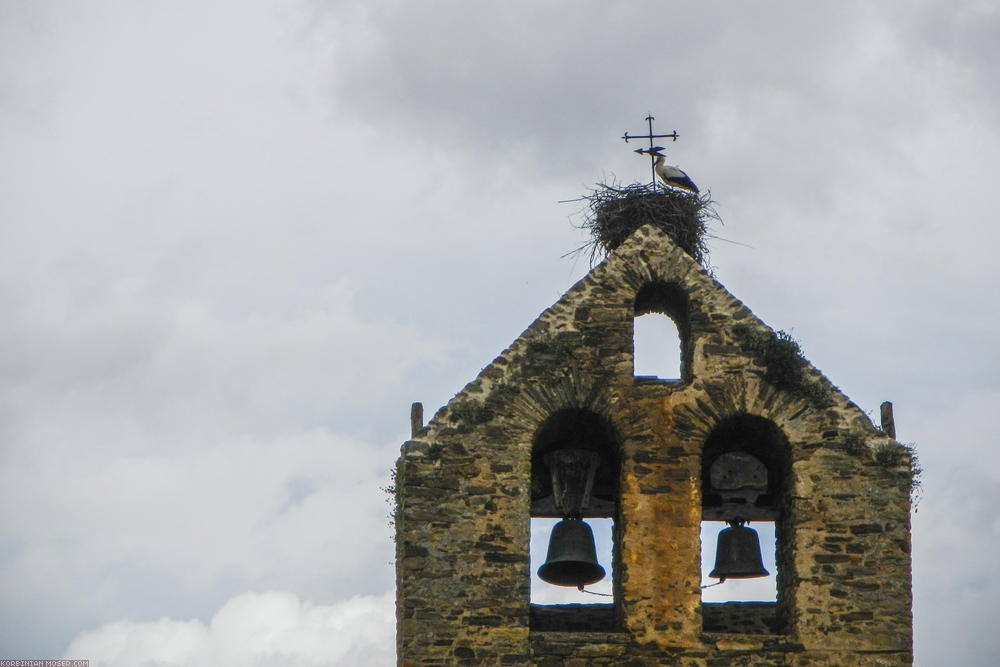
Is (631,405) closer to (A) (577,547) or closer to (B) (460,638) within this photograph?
(A) (577,547)

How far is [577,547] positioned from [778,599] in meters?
1.61

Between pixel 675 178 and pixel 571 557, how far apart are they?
12.9ft

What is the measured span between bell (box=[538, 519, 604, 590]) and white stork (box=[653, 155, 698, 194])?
139 inches

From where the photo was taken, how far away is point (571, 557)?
17.4 meters

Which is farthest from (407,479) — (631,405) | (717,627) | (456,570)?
(717,627)

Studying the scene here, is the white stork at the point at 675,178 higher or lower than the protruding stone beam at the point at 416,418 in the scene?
higher

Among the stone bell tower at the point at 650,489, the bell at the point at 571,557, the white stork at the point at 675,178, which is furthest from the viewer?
the white stork at the point at 675,178

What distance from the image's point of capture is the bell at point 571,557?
17.4 m

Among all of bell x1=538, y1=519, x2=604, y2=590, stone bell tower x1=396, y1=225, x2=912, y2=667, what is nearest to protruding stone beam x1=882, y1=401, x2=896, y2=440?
stone bell tower x1=396, y1=225, x2=912, y2=667

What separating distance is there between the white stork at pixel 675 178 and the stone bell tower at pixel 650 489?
1.67m

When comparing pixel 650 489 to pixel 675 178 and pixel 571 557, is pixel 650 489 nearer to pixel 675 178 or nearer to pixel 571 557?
pixel 571 557

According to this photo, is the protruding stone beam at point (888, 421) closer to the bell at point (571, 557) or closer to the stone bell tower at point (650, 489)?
the stone bell tower at point (650, 489)

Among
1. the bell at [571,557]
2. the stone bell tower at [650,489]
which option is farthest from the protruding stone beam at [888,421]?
the bell at [571,557]

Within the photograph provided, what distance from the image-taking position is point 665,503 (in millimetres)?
16875
